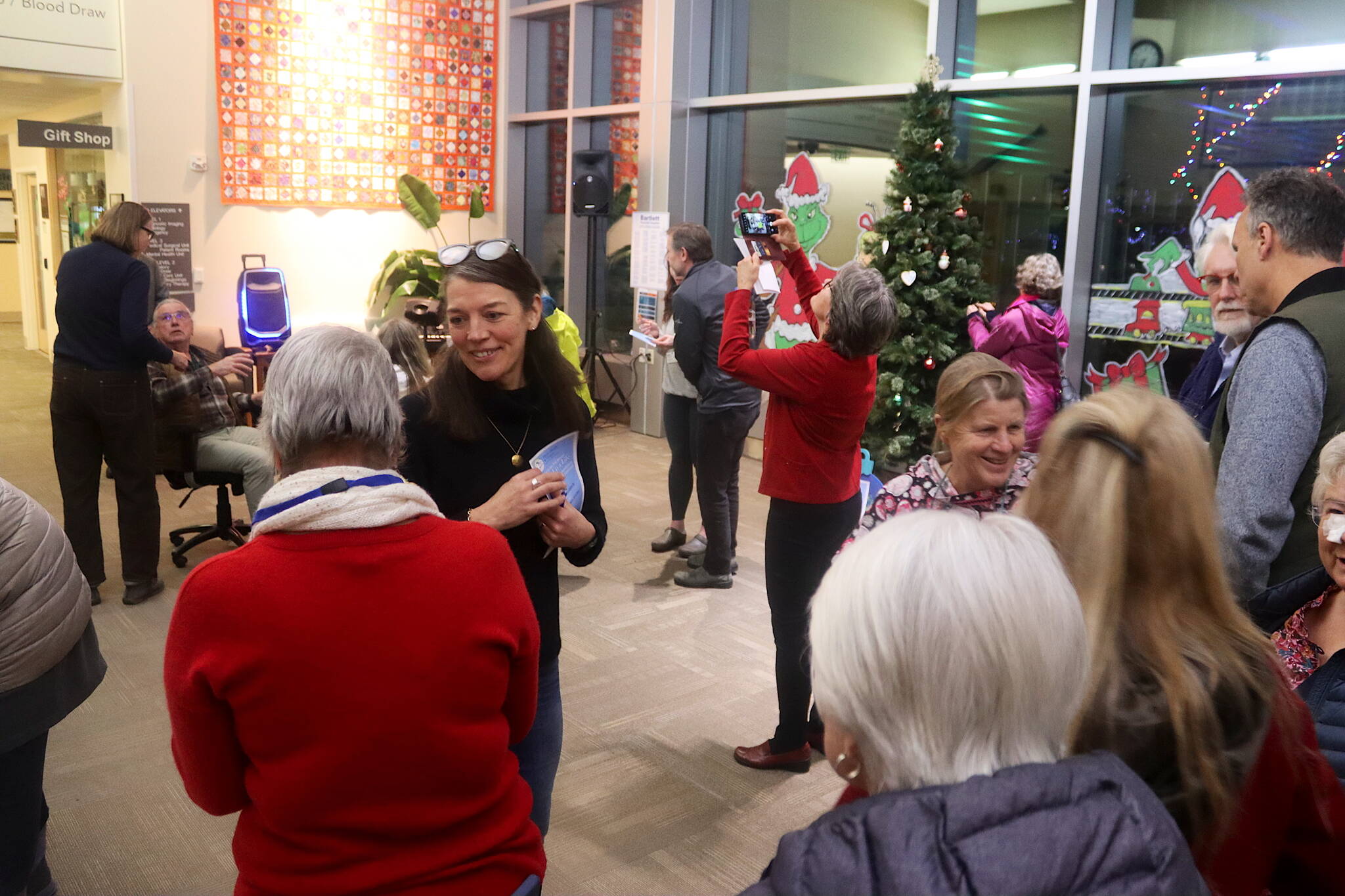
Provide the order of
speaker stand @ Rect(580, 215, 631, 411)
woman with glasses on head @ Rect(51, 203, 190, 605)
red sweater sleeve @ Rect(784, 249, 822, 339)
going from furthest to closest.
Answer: speaker stand @ Rect(580, 215, 631, 411) < woman with glasses on head @ Rect(51, 203, 190, 605) < red sweater sleeve @ Rect(784, 249, 822, 339)

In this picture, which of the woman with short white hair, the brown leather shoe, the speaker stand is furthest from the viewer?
the speaker stand

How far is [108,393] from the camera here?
4582mm

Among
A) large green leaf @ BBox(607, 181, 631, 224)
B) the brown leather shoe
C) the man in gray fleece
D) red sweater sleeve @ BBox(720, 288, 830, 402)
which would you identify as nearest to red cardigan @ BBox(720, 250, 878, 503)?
red sweater sleeve @ BBox(720, 288, 830, 402)

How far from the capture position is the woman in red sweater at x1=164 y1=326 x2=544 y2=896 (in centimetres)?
125

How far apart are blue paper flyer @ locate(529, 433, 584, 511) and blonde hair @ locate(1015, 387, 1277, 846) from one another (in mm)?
920

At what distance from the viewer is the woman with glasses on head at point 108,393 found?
15.0 ft

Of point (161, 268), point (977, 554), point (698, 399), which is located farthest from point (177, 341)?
point (977, 554)

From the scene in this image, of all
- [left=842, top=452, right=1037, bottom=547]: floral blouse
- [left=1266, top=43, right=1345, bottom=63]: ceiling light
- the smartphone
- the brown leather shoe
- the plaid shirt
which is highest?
[left=1266, top=43, right=1345, bottom=63]: ceiling light

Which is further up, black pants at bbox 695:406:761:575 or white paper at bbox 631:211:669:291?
white paper at bbox 631:211:669:291

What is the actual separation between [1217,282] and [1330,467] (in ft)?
4.91

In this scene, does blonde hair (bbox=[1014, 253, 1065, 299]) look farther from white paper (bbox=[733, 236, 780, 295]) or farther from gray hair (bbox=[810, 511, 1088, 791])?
gray hair (bbox=[810, 511, 1088, 791])

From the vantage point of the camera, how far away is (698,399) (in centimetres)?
530

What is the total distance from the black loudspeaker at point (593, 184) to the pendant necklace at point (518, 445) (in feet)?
22.8

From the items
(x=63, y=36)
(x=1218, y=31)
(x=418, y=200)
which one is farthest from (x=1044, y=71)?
(x=63, y=36)
